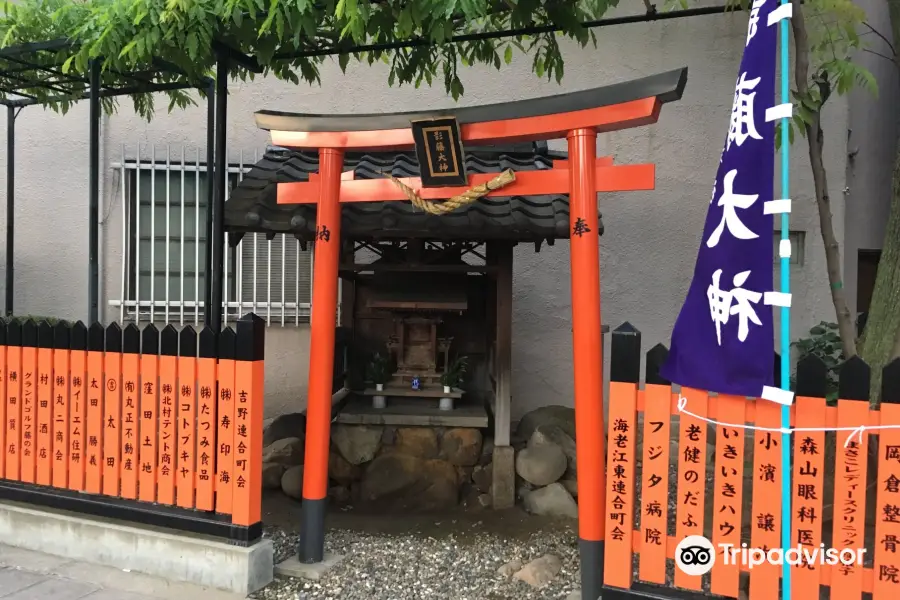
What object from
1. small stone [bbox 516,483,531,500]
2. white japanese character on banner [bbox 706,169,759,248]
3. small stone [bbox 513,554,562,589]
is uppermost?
white japanese character on banner [bbox 706,169,759,248]

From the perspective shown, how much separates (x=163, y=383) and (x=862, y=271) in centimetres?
824

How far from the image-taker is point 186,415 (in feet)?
12.8

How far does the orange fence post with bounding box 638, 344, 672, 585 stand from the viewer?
3119mm

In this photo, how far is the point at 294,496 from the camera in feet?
18.3

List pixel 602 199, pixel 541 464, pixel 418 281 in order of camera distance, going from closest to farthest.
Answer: pixel 541 464
pixel 418 281
pixel 602 199

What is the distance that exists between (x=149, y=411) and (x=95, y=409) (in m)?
0.46

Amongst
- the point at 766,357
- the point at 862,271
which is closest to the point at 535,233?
the point at 766,357

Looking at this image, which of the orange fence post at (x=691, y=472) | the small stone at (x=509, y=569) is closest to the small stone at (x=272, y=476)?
the small stone at (x=509, y=569)

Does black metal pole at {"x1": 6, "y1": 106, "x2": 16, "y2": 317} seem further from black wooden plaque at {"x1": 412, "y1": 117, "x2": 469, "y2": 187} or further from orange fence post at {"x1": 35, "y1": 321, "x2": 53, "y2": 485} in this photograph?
black wooden plaque at {"x1": 412, "y1": 117, "x2": 469, "y2": 187}

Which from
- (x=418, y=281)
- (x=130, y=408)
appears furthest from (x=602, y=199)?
(x=130, y=408)

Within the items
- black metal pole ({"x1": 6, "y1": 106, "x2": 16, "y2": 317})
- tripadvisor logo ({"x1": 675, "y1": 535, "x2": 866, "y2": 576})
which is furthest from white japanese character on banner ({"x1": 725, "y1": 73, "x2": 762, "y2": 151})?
black metal pole ({"x1": 6, "y1": 106, "x2": 16, "y2": 317})

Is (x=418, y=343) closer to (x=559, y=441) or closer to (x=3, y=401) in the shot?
(x=559, y=441)

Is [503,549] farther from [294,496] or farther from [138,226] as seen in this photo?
[138,226]

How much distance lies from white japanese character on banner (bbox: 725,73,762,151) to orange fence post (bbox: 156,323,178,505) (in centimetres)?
342
